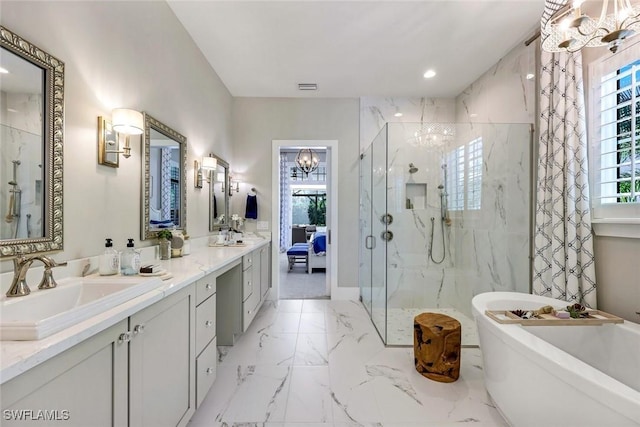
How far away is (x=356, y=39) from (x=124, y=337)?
2.78 meters

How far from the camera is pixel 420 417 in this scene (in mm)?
1672

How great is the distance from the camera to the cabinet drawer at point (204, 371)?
5.03 feet

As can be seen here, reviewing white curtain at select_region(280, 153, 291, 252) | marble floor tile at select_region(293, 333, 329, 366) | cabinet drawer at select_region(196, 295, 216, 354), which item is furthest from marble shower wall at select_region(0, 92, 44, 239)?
white curtain at select_region(280, 153, 291, 252)

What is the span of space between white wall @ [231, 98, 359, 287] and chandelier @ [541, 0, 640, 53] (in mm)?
2509

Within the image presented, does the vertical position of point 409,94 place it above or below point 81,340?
above

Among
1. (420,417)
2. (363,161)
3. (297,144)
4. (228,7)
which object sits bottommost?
(420,417)

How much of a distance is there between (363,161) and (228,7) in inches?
90.7

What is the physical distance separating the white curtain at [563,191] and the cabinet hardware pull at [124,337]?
8.37 feet

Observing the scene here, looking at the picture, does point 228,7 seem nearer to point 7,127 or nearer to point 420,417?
point 7,127

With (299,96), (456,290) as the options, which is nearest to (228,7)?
(299,96)

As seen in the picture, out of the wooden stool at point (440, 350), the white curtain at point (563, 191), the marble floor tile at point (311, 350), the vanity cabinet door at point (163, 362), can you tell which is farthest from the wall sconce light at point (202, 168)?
the white curtain at point (563, 191)

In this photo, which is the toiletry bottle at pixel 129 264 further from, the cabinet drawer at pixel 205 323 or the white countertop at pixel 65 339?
the cabinet drawer at pixel 205 323

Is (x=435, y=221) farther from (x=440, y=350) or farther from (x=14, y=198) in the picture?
(x=14, y=198)

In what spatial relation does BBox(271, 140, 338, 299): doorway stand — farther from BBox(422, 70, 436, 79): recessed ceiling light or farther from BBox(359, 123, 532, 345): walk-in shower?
BBox(422, 70, 436, 79): recessed ceiling light
